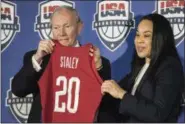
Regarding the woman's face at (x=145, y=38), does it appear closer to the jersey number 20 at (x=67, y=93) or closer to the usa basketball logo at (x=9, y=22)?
the jersey number 20 at (x=67, y=93)

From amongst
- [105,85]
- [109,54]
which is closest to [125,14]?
[109,54]

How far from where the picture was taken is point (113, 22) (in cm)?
A: 178

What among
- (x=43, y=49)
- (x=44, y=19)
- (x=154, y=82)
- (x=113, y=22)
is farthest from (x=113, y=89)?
(x=44, y=19)

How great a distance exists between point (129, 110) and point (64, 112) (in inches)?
11.7

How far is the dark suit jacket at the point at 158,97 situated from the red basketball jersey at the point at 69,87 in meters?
0.18

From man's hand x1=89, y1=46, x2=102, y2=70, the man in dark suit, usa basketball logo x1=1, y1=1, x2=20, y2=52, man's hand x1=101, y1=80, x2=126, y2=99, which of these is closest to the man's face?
the man in dark suit

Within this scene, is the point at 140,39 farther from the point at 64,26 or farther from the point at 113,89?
the point at 64,26

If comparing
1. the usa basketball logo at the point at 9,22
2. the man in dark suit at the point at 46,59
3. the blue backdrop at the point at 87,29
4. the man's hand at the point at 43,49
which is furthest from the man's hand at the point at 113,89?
the usa basketball logo at the point at 9,22

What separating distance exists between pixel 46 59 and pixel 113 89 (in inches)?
11.9

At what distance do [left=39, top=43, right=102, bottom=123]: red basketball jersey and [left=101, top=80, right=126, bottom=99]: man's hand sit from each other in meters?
0.09

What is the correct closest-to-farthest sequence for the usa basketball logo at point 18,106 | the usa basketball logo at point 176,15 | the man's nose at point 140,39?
the man's nose at point 140,39 → the usa basketball logo at point 176,15 → the usa basketball logo at point 18,106

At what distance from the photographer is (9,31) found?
184 centimetres

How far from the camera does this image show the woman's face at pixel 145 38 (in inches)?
52.6

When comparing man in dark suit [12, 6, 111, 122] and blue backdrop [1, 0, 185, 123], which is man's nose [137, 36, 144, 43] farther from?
blue backdrop [1, 0, 185, 123]
